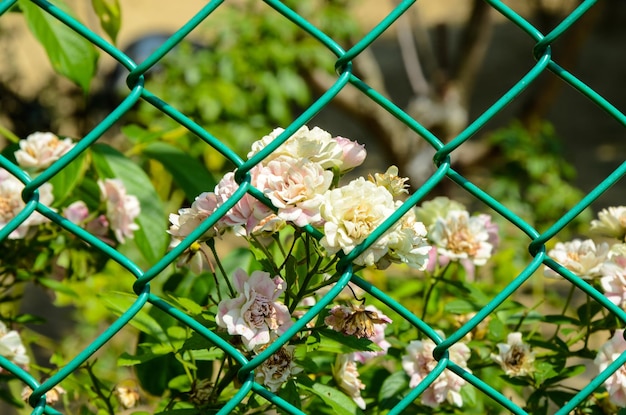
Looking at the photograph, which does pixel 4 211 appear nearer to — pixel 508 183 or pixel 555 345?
pixel 555 345

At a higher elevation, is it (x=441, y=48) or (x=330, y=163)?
(x=441, y=48)

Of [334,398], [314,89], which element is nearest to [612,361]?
[334,398]

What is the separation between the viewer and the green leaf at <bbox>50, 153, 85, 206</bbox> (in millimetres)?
1155

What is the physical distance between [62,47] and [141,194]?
225 mm

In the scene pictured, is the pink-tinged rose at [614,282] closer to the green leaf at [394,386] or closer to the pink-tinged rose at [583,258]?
the pink-tinged rose at [583,258]

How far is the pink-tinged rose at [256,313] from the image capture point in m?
0.77

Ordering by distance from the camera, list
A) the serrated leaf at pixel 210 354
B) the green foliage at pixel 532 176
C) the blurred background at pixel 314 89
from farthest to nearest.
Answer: the green foliage at pixel 532 176, the blurred background at pixel 314 89, the serrated leaf at pixel 210 354

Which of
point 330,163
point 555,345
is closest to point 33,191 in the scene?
point 330,163

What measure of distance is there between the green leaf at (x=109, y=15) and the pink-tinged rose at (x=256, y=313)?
577mm

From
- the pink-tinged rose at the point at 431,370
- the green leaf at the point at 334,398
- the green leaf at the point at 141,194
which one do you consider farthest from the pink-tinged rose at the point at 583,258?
the green leaf at the point at 141,194

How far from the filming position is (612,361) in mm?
986

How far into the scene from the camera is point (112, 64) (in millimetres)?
5566

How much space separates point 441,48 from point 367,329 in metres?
3.31

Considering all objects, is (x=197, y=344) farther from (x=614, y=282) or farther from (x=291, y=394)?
(x=614, y=282)
